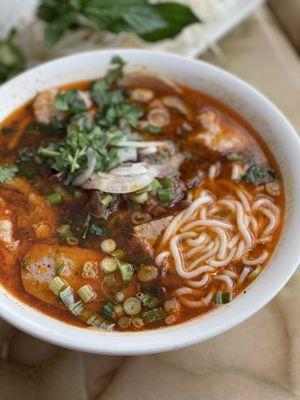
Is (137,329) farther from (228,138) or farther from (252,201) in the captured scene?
(228,138)

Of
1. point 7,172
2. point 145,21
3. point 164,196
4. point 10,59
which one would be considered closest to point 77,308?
point 164,196

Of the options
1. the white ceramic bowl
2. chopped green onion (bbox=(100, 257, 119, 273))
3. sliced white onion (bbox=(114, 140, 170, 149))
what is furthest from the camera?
sliced white onion (bbox=(114, 140, 170, 149))

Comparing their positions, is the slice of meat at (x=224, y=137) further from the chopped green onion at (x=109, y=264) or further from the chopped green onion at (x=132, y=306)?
the chopped green onion at (x=132, y=306)

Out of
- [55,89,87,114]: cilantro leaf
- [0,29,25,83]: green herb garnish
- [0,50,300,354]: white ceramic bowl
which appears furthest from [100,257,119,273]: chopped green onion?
[0,29,25,83]: green herb garnish

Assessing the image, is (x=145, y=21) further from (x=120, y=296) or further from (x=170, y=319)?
(x=170, y=319)

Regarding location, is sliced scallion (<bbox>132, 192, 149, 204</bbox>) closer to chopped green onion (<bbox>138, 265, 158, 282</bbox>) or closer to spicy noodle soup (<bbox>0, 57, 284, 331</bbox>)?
spicy noodle soup (<bbox>0, 57, 284, 331</bbox>)

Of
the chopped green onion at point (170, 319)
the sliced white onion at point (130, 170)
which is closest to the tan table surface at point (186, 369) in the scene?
the chopped green onion at point (170, 319)

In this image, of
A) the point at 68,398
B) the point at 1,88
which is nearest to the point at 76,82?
the point at 1,88
